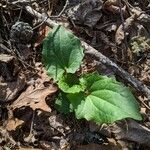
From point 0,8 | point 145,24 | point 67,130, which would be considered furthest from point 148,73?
point 0,8

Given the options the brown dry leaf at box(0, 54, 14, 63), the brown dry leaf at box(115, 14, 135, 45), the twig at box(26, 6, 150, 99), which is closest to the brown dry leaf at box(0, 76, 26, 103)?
the brown dry leaf at box(0, 54, 14, 63)

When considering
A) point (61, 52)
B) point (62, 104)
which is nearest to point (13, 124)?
point (62, 104)

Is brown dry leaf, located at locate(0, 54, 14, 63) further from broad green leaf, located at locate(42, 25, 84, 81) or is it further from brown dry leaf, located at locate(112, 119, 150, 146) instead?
brown dry leaf, located at locate(112, 119, 150, 146)

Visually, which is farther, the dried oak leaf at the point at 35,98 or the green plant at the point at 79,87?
the dried oak leaf at the point at 35,98

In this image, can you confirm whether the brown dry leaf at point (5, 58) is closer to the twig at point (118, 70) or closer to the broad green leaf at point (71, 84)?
the broad green leaf at point (71, 84)

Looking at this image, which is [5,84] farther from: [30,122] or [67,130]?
[67,130]

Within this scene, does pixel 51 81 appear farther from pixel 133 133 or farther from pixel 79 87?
pixel 133 133

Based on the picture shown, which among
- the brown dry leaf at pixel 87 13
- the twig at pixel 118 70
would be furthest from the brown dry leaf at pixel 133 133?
the brown dry leaf at pixel 87 13
